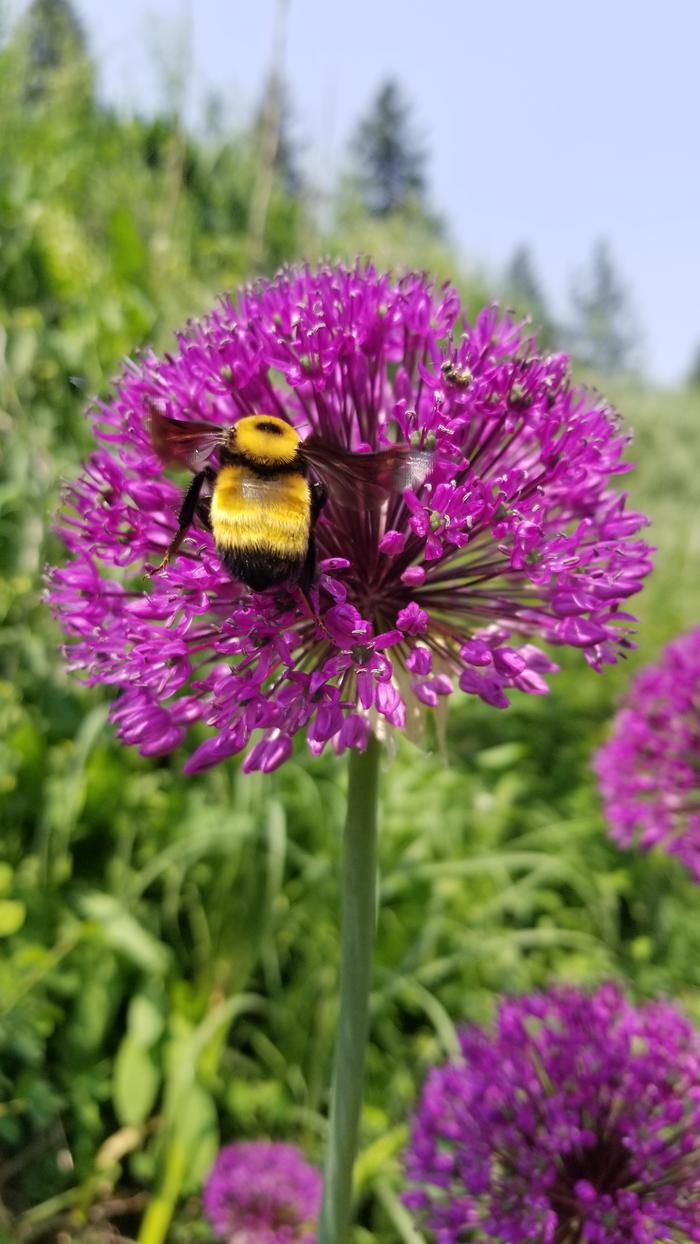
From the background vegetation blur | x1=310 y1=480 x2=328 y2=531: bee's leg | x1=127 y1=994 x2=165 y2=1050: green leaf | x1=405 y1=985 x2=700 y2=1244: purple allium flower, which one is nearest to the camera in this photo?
x1=310 y1=480 x2=328 y2=531: bee's leg

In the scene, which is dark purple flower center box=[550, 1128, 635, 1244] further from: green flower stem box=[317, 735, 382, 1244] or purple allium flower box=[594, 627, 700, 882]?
purple allium flower box=[594, 627, 700, 882]

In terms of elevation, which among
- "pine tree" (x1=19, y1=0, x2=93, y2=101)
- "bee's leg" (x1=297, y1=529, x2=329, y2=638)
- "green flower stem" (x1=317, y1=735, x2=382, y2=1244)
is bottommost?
"green flower stem" (x1=317, y1=735, x2=382, y2=1244)

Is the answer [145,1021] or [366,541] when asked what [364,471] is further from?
[145,1021]

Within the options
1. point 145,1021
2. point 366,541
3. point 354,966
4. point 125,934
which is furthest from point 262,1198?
point 366,541

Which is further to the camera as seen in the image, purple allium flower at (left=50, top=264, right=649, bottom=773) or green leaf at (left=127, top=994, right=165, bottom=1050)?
green leaf at (left=127, top=994, right=165, bottom=1050)

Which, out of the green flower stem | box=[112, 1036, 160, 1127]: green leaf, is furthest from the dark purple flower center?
box=[112, 1036, 160, 1127]: green leaf

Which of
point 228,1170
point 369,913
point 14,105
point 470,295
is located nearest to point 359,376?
point 369,913

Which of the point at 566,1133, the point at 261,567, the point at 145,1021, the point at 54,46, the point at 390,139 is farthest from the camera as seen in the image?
the point at 390,139

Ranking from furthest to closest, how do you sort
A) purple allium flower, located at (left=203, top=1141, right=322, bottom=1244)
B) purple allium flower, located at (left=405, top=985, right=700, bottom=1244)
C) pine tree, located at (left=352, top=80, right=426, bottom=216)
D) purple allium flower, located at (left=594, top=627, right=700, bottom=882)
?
pine tree, located at (left=352, top=80, right=426, bottom=216) → purple allium flower, located at (left=594, top=627, right=700, bottom=882) → purple allium flower, located at (left=203, top=1141, right=322, bottom=1244) → purple allium flower, located at (left=405, top=985, right=700, bottom=1244)
